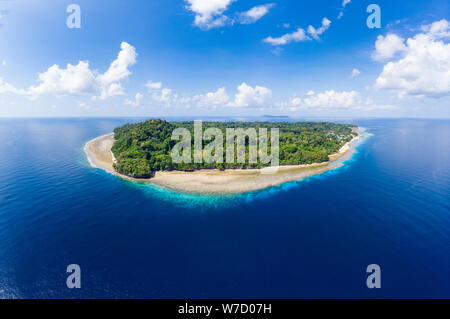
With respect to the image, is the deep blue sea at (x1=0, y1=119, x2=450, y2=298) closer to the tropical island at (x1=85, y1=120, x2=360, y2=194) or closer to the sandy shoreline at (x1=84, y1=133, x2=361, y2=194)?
the sandy shoreline at (x1=84, y1=133, x2=361, y2=194)

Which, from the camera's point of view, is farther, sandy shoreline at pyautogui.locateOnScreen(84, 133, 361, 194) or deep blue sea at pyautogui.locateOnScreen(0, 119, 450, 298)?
sandy shoreline at pyautogui.locateOnScreen(84, 133, 361, 194)

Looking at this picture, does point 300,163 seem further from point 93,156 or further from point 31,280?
point 93,156

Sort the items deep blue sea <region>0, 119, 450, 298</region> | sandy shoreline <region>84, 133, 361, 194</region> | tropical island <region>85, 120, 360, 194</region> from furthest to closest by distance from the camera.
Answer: tropical island <region>85, 120, 360, 194</region>
sandy shoreline <region>84, 133, 361, 194</region>
deep blue sea <region>0, 119, 450, 298</region>

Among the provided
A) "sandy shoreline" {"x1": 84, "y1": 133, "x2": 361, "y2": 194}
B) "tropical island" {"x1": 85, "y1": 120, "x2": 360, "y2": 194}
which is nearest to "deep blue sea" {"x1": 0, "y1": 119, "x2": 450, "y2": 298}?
"sandy shoreline" {"x1": 84, "y1": 133, "x2": 361, "y2": 194}

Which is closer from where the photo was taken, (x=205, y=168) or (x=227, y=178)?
(x=227, y=178)

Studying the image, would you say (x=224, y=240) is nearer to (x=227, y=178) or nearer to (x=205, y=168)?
(x=227, y=178)

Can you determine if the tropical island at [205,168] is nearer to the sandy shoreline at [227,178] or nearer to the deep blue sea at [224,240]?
the sandy shoreline at [227,178]

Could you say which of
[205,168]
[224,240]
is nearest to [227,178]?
[205,168]

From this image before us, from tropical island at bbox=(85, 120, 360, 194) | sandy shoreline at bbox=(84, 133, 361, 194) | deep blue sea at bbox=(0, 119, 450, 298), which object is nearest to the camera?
deep blue sea at bbox=(0, 119, 450, 298)
